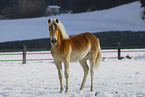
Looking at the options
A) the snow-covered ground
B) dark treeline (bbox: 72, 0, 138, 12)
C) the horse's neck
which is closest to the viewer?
the horse's neck

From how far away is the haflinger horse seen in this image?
486cm

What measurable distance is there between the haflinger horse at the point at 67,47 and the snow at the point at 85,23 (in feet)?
58.5

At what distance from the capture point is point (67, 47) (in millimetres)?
5082

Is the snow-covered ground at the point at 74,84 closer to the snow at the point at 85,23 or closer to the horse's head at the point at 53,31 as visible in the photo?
the horse's head at the point at 53,31

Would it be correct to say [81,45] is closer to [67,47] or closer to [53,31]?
[67,47]

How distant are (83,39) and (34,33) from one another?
20.8 metres

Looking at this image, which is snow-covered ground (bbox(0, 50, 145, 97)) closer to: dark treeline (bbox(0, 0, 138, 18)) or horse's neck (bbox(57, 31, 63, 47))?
horse's neck (bbox(57, 31, 63, 47))

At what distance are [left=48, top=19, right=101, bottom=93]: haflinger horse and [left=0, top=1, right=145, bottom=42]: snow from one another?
1785 centimetres

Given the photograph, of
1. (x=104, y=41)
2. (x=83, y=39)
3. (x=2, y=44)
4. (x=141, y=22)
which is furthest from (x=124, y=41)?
(x=83, y=39)

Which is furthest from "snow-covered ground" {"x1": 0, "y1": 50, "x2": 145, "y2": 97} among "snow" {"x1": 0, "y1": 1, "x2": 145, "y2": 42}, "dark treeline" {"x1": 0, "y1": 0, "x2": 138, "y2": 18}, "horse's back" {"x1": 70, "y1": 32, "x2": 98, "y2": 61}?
"dark treeline" {"x1": 0, "y1": 0, "x2": 138, "y2": 18}

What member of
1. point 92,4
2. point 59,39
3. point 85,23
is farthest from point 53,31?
point 85,23

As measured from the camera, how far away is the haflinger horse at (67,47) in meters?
4.86

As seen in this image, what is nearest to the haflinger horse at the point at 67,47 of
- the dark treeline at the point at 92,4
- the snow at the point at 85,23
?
the snow at the point at 85,23

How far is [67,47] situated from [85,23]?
27.5 m
